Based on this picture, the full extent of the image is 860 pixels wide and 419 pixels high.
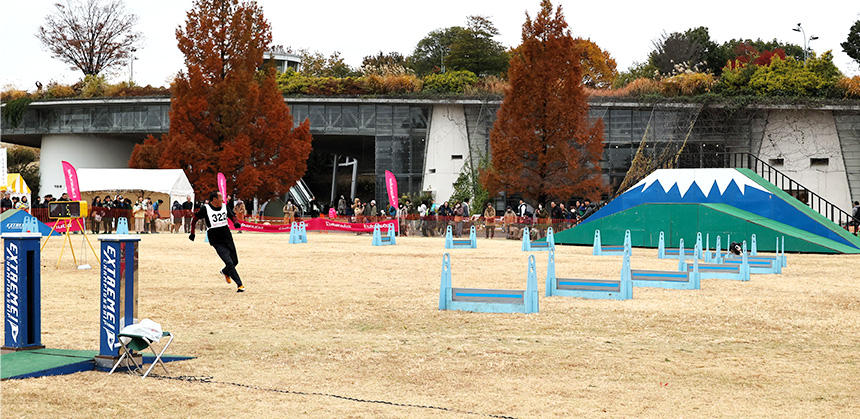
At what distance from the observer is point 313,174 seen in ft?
236

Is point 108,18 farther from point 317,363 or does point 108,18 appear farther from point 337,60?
point 317,363

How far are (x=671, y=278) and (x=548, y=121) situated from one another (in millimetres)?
25441

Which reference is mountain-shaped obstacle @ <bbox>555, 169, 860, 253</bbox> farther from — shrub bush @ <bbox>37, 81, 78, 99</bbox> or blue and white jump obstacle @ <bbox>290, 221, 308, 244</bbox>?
shrub bush @ <bbox>37, 81, 78, 99</bbox>

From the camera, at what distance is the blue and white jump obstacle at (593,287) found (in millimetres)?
13914

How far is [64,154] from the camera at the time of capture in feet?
193

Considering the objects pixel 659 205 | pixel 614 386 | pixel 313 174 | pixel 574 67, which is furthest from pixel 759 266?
pixel 313 174

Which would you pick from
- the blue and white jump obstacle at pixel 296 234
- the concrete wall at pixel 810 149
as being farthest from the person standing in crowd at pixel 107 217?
the concrete wall at pixel 810 149

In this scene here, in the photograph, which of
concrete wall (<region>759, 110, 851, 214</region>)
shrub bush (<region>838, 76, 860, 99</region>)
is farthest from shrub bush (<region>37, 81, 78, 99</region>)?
shrub bush (<region>838, 76, 860, 99</region>)

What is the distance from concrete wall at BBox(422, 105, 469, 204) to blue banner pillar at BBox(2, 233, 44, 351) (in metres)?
45.4

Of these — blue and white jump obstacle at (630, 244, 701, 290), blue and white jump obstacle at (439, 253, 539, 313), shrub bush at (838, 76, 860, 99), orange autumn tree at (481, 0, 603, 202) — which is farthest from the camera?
shrub bush at (838, 76, 860, 99)

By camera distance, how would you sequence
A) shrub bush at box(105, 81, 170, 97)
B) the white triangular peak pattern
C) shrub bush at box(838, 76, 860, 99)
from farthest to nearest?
1. shrub bush at box(105, 81, 170, 97)
2. shrub bush at box(838, 76, 860, 99)
3. the white triangular peak pattern

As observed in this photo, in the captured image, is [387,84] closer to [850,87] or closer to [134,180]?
[134,180]

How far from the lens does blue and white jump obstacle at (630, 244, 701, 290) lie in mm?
15852

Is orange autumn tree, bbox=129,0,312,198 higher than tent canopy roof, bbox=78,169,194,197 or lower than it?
higher
